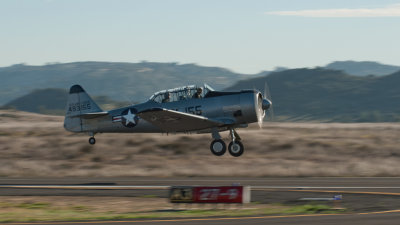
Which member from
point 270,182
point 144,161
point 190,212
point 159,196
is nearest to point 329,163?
point 270,182


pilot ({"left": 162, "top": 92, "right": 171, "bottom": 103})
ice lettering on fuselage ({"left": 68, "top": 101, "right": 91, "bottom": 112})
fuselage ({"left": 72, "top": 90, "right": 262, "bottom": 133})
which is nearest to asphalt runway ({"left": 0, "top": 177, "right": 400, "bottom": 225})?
fuselage ({"left": 72, "top": 90, "right": 262, "bottom": 133})

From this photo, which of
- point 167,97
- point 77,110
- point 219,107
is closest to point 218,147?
point 219,107

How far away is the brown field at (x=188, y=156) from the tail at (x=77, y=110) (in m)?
4.66

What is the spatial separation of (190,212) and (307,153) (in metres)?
20.5

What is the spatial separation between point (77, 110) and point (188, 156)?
32.6 feet

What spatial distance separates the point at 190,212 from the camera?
19562 millimetres

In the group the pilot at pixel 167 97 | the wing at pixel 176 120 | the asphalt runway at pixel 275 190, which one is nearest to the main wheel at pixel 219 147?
the wing at pixel 176 120

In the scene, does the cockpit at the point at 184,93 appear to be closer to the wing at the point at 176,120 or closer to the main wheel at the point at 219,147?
the wing at the point at 176,120

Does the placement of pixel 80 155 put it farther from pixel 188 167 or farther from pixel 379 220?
pixel 379 220

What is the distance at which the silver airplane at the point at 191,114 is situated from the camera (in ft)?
87.7

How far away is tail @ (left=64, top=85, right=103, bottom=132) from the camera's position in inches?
1179

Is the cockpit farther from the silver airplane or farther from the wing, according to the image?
the wing

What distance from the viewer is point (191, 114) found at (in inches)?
1067

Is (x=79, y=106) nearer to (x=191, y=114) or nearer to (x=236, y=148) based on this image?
(x=191, y=114)
